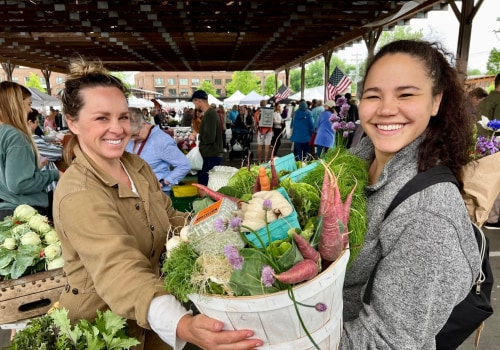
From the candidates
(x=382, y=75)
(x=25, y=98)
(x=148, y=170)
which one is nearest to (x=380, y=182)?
(x=382, y=75)

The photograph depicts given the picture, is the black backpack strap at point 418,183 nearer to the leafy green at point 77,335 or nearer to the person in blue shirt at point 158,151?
the leafy green at point 77,335

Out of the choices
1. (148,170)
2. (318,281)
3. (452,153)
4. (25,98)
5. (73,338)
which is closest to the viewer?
(318,281)

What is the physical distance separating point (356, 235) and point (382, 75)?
0.52 m

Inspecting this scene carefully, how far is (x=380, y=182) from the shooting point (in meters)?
1.13

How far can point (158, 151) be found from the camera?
11.4ft

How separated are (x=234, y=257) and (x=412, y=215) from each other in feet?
1.68

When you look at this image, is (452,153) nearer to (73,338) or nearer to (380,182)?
(380,182)

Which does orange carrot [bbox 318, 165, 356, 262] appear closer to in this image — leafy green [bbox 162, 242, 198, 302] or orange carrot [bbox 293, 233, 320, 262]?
orange carrot [bbox 293, 233, 320, 262]

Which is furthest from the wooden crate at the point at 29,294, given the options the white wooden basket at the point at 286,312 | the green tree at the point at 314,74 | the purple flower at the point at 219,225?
the green tree at the point at 314,74

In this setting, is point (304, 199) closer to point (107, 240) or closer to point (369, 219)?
point (369, 219)

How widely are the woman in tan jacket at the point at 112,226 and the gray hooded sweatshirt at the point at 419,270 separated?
372mm

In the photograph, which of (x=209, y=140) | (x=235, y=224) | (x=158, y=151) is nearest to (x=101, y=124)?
(x=235, y=224)

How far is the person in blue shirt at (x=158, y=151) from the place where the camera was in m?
3.47

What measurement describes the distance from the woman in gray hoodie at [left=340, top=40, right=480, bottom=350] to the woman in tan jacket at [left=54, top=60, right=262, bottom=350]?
0.41 m
